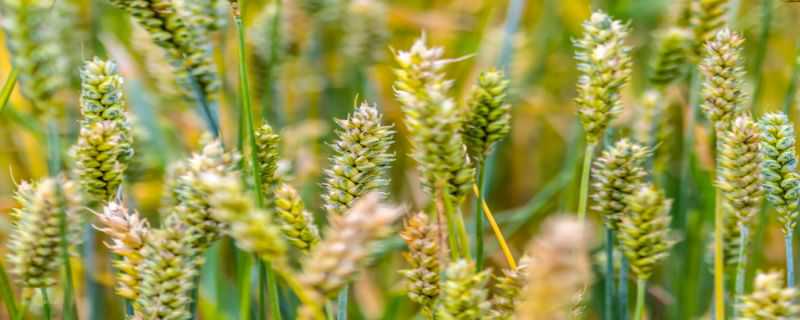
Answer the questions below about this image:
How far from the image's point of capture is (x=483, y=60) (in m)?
2.09

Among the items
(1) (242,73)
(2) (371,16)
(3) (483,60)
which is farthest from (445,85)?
(3) (483,60)

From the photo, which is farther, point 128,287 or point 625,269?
point 625,269

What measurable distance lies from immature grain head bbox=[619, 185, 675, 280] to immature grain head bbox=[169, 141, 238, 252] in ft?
1.20

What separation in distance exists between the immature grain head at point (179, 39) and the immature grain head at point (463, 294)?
420mm

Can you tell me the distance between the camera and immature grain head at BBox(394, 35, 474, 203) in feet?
2.38

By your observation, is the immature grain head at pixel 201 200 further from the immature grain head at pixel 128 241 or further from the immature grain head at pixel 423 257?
the immature grain head at pixel 423 257

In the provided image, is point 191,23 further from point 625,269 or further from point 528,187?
point 528,187

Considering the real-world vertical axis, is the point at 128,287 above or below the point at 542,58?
below

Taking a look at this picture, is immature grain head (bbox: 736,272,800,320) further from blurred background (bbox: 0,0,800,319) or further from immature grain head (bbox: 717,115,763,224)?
blurred background (bbox: 0,0,800,319)

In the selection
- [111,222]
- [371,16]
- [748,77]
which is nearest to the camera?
[111,222]

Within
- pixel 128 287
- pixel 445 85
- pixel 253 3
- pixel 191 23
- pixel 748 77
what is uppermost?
pixel 253 3

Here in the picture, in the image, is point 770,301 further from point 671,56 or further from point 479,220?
point 671,56

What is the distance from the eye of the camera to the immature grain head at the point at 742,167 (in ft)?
2.62

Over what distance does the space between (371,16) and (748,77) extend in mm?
843
